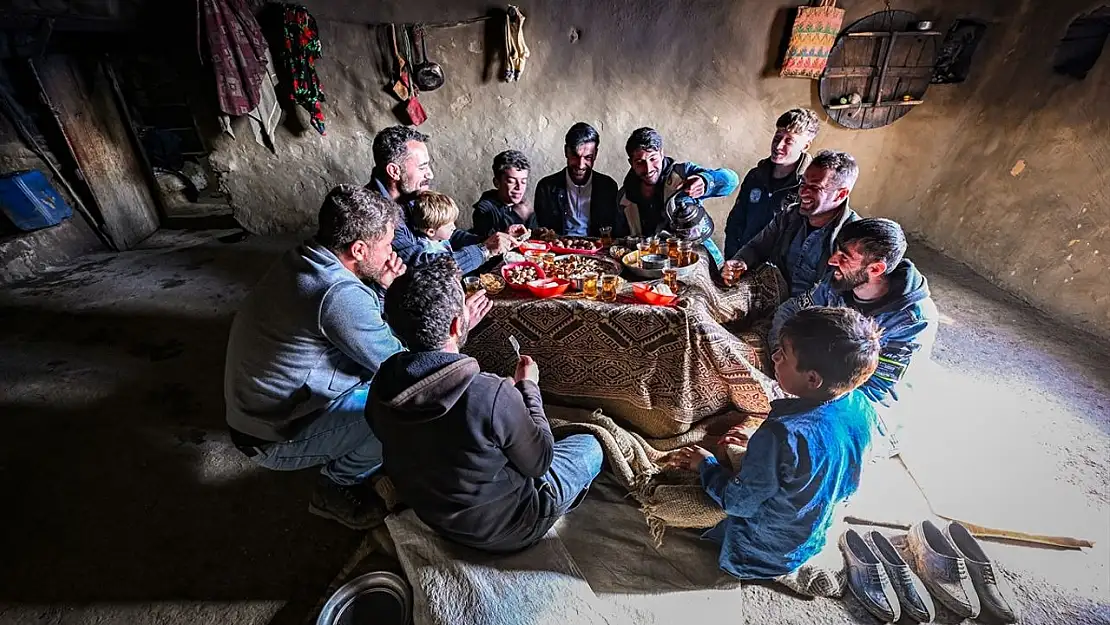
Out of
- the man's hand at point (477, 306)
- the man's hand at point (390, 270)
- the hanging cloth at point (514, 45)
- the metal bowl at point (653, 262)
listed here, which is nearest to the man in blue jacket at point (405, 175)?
the man's hand at point (477, 306)

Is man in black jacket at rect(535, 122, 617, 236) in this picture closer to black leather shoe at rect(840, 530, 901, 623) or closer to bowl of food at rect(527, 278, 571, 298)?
bowl of food at rect(527, 278, 571, 298)

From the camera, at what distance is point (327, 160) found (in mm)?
5684

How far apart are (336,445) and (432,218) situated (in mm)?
1365

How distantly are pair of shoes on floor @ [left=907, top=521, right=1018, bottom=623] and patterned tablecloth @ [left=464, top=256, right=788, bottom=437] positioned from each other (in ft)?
2.98

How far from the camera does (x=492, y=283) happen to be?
2.69 m

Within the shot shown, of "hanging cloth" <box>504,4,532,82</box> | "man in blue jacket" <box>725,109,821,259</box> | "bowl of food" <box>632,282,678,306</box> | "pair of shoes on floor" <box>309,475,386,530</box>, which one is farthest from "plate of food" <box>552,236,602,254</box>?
"hanging cloth" <box>504,4,532,82</box>

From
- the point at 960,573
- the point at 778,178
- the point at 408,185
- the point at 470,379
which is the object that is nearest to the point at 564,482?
the point at 470,379

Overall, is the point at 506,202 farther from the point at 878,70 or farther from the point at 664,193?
the point at 878,70

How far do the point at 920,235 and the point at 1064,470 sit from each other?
405cm

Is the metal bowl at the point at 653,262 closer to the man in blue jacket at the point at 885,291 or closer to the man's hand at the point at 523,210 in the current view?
the man in blue jacket at the point at 885,291

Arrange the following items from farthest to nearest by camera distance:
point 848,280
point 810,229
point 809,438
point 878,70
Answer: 1. point 878,70
2. point 810,229
3. point 848,280
4. point 809,438

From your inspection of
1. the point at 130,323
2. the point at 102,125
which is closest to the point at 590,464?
the point at 130,323

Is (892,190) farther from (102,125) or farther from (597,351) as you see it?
(102,125)

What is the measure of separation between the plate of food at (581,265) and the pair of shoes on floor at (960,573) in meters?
2.01
